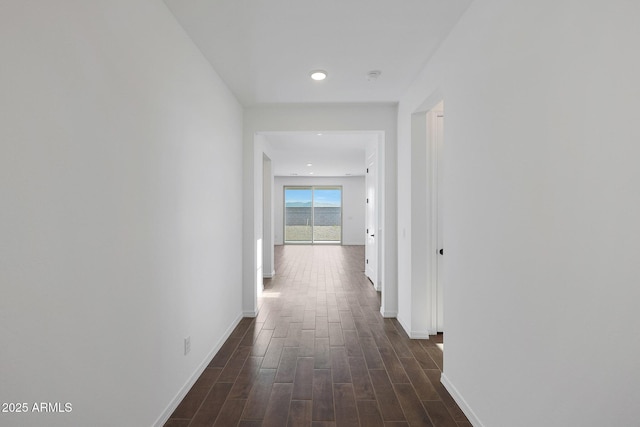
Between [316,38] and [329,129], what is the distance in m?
1.65

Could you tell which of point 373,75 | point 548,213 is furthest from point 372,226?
point 548,213

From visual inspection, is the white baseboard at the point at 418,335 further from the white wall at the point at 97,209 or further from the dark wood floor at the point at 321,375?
the white wall at the point at 97,209

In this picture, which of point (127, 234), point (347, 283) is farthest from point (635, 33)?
point (347, 283)

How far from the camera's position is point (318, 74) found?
121 inches

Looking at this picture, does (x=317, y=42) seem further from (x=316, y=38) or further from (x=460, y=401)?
(x=460, y=401)

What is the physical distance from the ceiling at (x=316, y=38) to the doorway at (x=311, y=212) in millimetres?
9043

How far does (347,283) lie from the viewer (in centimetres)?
593

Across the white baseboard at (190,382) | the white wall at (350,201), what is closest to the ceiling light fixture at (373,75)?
the white baseboard at (190,382)

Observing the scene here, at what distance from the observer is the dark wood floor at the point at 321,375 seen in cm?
207

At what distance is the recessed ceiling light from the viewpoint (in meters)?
3.03

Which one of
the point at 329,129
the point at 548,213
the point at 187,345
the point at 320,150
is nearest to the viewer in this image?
the point at 548,213

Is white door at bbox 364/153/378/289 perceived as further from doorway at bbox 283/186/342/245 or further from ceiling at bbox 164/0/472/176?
doorway at bbox 283/186/342/245

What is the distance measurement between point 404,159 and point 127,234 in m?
2.86

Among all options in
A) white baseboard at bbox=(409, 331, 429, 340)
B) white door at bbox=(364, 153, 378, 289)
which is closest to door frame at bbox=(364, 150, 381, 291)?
white door at bbox=(364, 153, 378, 289)
